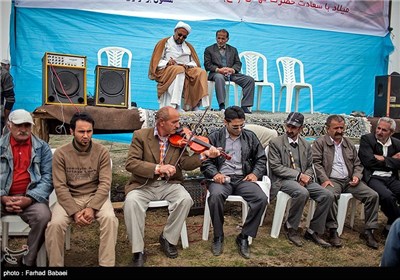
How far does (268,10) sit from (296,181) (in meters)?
4.76

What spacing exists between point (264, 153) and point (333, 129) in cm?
83

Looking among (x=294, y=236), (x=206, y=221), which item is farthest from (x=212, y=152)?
(x=294, y=236)

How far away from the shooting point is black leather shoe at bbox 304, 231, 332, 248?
382 centimetres

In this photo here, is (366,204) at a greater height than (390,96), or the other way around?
(390,96)

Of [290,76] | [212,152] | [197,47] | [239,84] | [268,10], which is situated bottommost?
[212,152]

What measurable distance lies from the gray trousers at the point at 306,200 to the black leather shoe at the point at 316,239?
7 centimetres

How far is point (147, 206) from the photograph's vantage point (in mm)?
3328

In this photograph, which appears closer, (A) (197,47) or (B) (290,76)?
(B) (290,76)

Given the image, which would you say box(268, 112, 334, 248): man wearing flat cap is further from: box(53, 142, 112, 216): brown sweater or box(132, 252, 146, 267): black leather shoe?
box(53, 142, 112, 216): brown sweater

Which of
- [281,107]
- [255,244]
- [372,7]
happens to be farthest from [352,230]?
[372,7]

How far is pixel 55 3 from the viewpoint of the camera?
675 centimetres

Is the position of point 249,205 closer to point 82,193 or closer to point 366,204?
point 366,204
